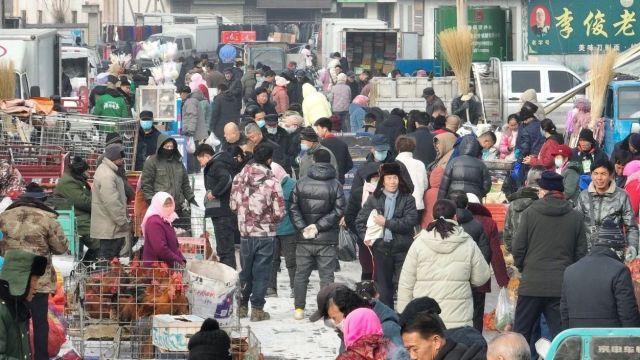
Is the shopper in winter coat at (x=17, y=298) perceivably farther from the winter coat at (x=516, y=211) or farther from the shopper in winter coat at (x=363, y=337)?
the winter coat at (x=516, y=211)

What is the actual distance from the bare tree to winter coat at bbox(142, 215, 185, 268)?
242 feet

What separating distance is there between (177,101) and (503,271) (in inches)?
541

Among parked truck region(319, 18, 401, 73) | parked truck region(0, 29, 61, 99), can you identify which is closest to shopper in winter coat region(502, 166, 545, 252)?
parked truck region(0, 29, 61, 99)

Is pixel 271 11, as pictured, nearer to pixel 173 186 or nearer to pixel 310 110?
pixel 310 110

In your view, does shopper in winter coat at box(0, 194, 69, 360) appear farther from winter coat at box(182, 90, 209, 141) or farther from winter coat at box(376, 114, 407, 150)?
winter coat at box(182, 90, 209, 141)

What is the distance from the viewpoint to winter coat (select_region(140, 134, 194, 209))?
51.4 ft

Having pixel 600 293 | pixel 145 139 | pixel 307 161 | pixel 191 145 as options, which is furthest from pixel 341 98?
pixel 600 293

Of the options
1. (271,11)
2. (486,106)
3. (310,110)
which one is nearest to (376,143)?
(310,110)

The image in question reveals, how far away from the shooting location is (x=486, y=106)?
30969mm

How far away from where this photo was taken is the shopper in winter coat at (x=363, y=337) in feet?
27.5

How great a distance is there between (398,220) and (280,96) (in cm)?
1647

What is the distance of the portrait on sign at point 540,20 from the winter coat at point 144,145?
1911 centimetres

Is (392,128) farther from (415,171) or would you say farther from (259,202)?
(259,202)

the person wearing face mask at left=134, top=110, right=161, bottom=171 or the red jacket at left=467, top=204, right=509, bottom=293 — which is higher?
the person wearing face mask at left=134, top=110, right=161, bottom=171
